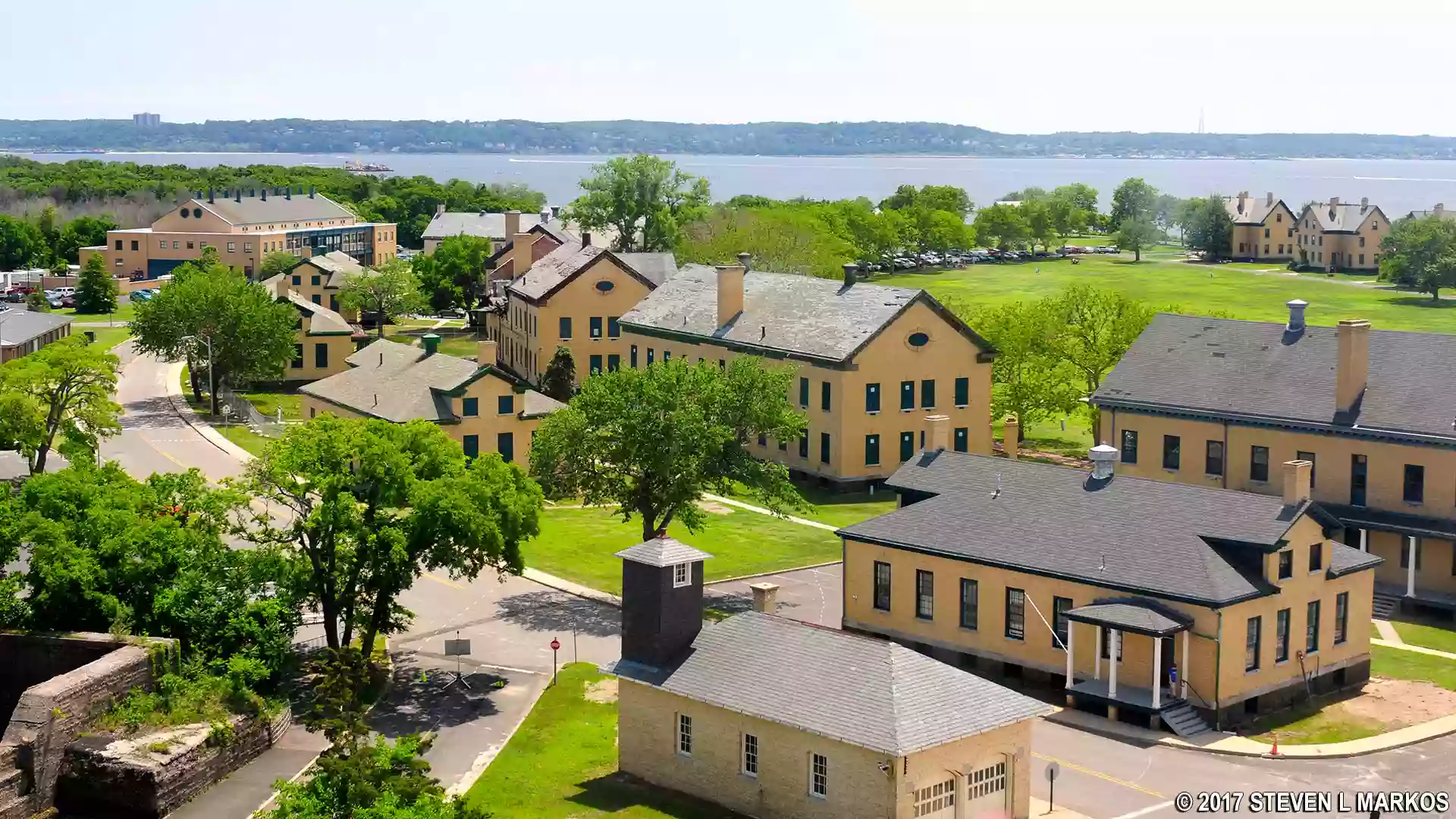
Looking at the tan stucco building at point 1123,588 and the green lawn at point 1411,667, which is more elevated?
the tan stucco building at point 1123,588

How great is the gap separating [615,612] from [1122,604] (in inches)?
697

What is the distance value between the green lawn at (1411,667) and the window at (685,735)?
2228 centimetres

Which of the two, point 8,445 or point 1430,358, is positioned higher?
point 1430,358

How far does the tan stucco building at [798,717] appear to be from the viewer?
38.4 meters

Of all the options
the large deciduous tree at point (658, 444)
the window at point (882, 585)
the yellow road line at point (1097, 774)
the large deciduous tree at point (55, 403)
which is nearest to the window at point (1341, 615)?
the yellow road line at point (1097, 774)

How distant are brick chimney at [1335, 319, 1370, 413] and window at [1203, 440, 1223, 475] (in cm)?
497

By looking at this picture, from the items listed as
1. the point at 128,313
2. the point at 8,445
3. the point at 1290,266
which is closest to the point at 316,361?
the point at 8,445

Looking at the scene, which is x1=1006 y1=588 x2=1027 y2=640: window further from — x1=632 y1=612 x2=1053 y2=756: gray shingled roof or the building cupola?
the building cupola

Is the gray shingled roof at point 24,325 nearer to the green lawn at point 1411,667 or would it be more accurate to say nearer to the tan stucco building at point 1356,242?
the green lawn at point 1411,667

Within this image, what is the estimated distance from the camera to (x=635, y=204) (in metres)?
156

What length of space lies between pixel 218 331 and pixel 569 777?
6423cm

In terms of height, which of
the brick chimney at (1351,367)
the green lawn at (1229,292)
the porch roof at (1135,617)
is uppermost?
the brick chimney at (1351,367)

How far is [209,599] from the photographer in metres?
49.9

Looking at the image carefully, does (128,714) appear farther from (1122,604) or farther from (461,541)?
(1122,604)
